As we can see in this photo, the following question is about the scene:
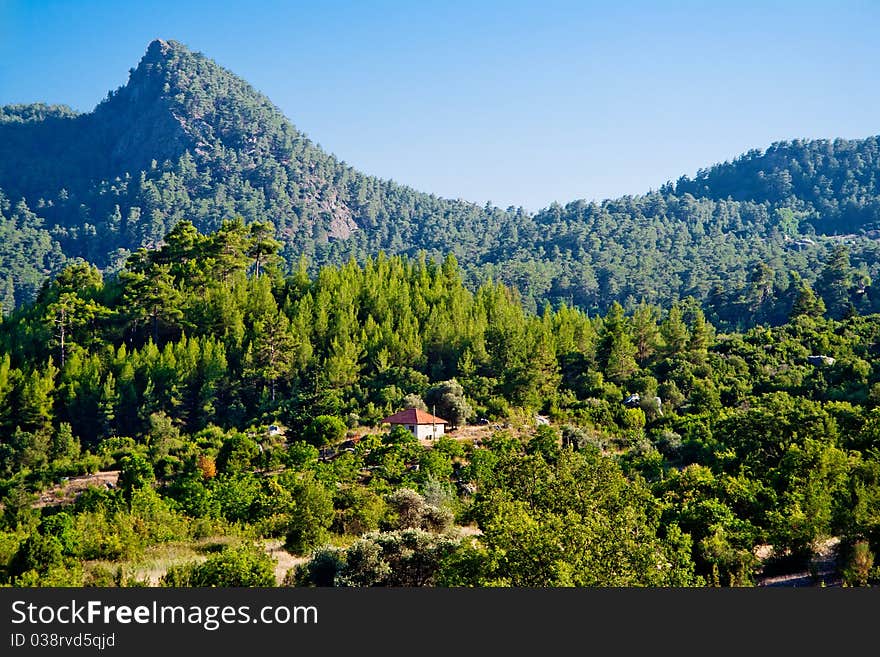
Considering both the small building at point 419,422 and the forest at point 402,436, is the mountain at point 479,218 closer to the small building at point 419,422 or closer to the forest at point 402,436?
the forest at point 402,436

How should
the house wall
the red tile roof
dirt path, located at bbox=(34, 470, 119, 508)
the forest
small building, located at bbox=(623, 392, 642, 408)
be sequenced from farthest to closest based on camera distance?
1. small building, located at bbox=(623, 392, 642, 408)
2. the red tile roof
3. the house wall
4. dirt path, located at bbox=(34, 470, 119, 508)
5. the forest

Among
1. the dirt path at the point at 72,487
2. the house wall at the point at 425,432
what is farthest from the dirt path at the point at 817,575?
the dirt path at the point at 72,487

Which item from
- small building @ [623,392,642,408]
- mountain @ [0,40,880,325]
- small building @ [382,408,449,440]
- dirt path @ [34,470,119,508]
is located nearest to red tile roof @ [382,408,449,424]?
small building @ [382,408,449,440]

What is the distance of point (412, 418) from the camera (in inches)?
1815

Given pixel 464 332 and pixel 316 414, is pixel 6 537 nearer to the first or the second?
pixel 316 414

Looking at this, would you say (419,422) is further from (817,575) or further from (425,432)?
(817,575)

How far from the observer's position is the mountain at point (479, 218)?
4946 inches

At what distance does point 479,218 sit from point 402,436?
145085 mm

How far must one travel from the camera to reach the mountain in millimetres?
125625

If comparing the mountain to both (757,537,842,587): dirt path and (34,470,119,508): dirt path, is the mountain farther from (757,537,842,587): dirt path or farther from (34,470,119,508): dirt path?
(757,537,842,587): dirt path

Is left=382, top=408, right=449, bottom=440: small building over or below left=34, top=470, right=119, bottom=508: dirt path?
over

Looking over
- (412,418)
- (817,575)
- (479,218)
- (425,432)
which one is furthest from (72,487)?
(479,218)

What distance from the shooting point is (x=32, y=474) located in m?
42.9

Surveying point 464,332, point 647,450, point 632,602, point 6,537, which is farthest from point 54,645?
point 464,332
